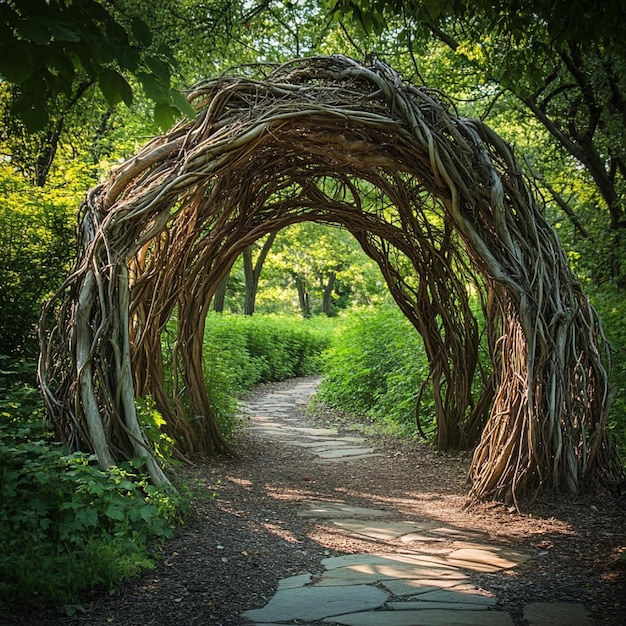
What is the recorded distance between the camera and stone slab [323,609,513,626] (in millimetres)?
2723

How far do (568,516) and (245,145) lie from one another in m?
2.97

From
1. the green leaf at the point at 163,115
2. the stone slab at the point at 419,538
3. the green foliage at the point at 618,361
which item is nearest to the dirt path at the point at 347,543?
the stone slab at the point at 419,538

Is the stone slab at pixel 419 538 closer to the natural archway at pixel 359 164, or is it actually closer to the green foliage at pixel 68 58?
the natural archway at pixel 359 164

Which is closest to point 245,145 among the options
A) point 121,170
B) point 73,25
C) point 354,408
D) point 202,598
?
point 121,170

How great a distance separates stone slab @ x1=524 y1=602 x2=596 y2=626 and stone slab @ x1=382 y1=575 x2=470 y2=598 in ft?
1.25

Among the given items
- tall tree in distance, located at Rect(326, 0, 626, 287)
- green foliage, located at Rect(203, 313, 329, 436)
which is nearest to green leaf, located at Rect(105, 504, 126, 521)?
tall tree in distance, located at Rect(326, 0, 626, 287)

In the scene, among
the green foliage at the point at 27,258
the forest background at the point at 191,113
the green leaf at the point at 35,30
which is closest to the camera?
the green leaf at the point at 35,30

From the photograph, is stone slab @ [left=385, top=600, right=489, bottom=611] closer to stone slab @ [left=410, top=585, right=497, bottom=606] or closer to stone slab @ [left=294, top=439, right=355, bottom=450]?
stone slab @ [left=410, top=585, right=497, bottom=606]

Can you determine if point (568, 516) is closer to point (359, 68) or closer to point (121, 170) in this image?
point (359, 68)

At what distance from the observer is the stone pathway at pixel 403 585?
9.19ft

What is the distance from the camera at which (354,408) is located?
10141 mm

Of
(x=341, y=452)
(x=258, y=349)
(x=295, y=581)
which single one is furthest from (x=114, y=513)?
(x=258, y=349)

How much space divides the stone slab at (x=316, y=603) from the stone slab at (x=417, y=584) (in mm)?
75

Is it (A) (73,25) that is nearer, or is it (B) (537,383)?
(A) (73,25)
